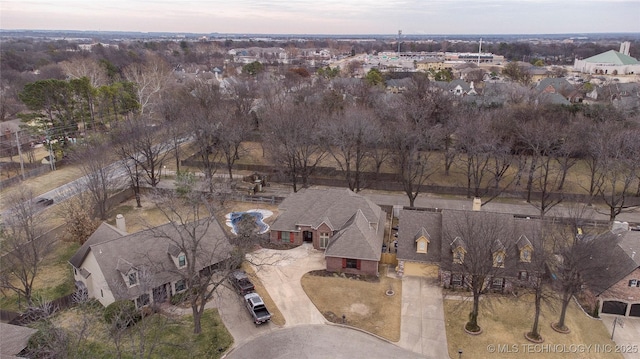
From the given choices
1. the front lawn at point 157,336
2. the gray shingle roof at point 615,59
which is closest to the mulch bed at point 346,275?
the front lawn at point 157,336

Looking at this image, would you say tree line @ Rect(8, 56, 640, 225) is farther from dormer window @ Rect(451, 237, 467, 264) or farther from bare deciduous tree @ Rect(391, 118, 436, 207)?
dormer window @ Rect(451, 237, 467, 264)

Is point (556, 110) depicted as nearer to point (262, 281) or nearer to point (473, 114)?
point (473, 114)

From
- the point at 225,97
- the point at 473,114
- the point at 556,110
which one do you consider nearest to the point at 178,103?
the point at 225,97

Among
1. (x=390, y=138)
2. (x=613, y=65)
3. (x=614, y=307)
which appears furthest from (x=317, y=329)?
(x=613, y=65)

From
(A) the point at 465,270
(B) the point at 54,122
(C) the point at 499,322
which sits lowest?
(C) the point at 499,322

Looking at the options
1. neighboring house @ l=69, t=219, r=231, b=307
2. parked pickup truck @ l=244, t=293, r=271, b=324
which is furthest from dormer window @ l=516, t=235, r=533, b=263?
neighboring house @ l=69, t=219, r=231, b=307

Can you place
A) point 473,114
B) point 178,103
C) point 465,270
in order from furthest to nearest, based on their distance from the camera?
point 178,103
point 473,114
point 465,270
